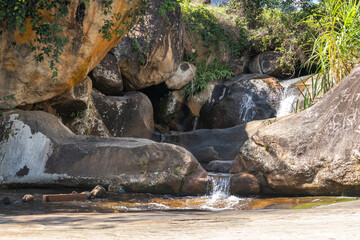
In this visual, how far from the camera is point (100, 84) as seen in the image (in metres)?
11.6

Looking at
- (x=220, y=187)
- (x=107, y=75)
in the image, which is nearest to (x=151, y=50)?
(x=107, y=75)

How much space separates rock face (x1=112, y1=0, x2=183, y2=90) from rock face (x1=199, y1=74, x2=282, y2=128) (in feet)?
7.95

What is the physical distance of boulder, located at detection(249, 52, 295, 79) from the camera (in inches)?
635

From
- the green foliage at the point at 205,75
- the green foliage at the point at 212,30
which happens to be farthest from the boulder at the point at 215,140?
the green foliage at the point at 212,30

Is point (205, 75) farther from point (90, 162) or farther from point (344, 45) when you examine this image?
point (90, 162)

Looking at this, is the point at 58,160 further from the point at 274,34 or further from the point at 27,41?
the point at 274,34

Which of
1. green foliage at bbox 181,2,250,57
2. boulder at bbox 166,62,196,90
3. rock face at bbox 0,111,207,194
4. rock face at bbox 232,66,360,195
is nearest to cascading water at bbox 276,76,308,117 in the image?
boulder at bbox 166,62,196,90

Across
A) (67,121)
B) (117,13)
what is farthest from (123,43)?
(117,13)

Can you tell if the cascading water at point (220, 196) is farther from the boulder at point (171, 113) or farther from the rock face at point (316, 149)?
the boulder at point (171, 113)

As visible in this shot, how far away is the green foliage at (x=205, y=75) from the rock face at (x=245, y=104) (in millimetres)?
886

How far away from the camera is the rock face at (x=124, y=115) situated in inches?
436

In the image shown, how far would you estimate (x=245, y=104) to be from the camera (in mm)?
13930

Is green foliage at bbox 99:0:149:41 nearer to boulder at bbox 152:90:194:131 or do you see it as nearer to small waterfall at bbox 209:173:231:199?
small waterfall at bbox 209:173:231:199

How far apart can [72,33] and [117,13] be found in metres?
0.97
